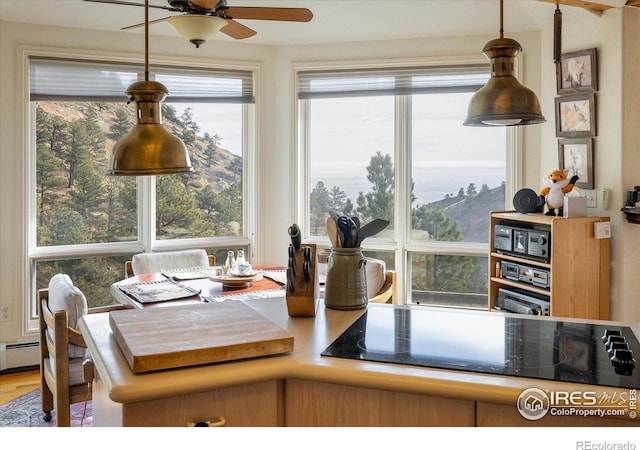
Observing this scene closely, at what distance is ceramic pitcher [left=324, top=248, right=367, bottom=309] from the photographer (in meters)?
1.80

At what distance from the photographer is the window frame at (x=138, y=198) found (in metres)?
4.00

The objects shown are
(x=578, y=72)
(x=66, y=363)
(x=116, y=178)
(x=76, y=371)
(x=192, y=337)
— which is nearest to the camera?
(x=192, y=337)

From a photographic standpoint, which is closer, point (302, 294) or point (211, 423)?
point (211, 423)

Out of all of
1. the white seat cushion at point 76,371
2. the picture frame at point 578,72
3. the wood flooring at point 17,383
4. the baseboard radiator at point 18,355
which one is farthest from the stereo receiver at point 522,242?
the baseboard radiator at point 18,355

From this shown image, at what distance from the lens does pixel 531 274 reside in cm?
337

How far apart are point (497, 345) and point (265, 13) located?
1735mm

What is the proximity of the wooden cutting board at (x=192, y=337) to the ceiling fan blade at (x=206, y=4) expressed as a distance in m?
1.26

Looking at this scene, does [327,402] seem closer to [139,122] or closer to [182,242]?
[139,122]

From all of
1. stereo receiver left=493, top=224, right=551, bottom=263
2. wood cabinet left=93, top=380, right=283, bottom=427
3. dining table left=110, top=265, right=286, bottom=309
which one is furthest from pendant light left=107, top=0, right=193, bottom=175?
stereo receiver left=493, top=224, right=551, bottom=263

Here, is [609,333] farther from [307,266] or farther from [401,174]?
[401,174]

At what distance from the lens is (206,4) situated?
2.29 m

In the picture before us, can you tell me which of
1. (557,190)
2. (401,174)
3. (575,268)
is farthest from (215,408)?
(401,174)
